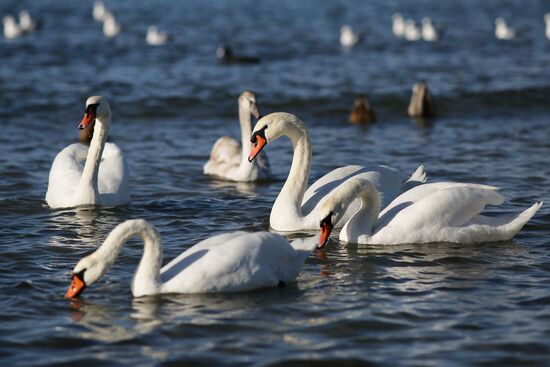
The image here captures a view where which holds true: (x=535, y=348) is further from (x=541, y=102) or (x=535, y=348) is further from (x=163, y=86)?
(x=163, y=86)

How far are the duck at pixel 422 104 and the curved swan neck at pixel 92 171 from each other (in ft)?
25.6

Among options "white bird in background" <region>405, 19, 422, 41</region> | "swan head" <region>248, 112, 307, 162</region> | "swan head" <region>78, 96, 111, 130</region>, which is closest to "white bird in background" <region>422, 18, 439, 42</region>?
"white bird in background" <region>405, 19, 422, 41</region>

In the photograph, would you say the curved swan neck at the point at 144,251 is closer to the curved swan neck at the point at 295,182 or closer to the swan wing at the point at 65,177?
the curved swan neck at the point at 295,182

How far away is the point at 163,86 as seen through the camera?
71.7ft

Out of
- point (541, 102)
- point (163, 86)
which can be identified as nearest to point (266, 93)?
point (163, 86)

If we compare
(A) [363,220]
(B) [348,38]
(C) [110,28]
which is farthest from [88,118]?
(C) [110,28]

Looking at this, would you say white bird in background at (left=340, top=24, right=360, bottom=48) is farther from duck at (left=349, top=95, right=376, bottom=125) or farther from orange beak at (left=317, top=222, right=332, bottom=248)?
→ orange beak at (left=317, top=222, right=332, bottom=248)

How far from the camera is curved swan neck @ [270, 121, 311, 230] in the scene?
1037 centimetres

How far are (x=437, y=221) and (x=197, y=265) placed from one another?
8.69 ft

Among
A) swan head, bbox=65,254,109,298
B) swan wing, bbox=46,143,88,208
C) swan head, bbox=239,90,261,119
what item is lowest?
swan head, bbox=65,254,109,298

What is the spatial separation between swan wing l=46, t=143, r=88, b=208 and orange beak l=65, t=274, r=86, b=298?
3.57 meters

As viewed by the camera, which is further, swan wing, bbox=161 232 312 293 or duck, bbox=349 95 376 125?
duck, bbox=349 95 376 125

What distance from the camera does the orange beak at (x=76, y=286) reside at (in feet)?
25.6

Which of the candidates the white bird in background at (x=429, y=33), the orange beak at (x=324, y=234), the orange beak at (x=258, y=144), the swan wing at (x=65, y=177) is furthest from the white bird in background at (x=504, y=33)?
the orange beak at (x=324, y=234)
